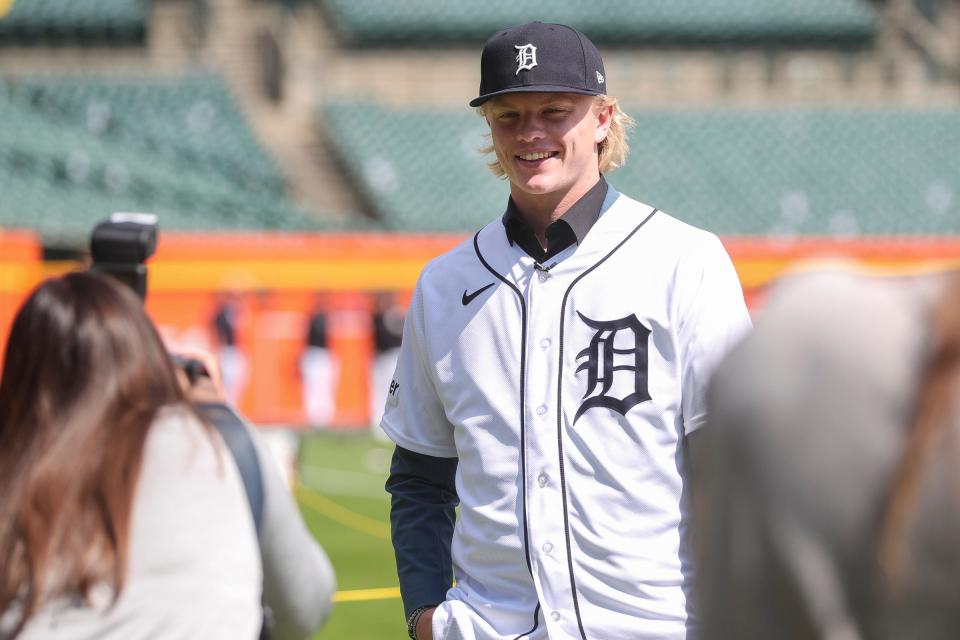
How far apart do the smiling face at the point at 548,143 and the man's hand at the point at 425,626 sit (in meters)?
0.92

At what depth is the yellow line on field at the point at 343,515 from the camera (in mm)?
10430

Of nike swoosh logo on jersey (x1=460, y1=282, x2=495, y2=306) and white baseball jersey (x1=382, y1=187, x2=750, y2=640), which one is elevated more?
nike swoosh logo on jersey (x1=460, y1=282, x2=495, y2=306)

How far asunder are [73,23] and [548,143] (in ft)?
84.2

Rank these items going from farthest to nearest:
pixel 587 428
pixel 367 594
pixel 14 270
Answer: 1. pixel 14 270
2. pixel 367 594
3. pixel 587 428

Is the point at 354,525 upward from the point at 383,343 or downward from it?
downward

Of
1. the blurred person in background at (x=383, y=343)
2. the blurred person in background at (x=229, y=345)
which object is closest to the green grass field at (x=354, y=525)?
the blurred person in background at (x=383, y=343)

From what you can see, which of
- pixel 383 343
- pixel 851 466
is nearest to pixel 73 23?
pixel 383 343

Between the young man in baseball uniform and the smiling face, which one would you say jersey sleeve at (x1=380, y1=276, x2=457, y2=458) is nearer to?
the young man in baseball uniform

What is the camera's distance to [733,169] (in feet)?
80.6

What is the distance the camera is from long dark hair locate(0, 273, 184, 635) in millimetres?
1994

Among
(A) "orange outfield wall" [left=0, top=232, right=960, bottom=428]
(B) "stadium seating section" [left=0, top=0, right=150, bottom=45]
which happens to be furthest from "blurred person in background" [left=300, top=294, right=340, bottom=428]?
(B) "stadium seating section" [left=0, top=0, right=150, bottom=45]

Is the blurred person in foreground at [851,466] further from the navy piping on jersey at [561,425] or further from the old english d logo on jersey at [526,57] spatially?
the old english d logo on jersey at [526,57]

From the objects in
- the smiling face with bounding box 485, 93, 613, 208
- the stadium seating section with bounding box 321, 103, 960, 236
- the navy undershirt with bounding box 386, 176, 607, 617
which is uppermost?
the stadium seating section with bounding box 321, 103, 960, 236

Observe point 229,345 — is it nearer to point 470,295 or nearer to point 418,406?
point 418,406
